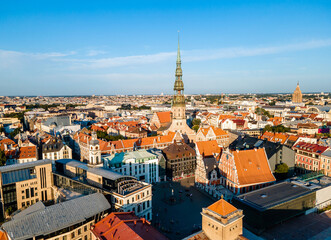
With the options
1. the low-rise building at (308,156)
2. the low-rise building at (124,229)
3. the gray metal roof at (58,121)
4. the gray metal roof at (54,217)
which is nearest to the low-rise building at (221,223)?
the low-rise building at (124,229)

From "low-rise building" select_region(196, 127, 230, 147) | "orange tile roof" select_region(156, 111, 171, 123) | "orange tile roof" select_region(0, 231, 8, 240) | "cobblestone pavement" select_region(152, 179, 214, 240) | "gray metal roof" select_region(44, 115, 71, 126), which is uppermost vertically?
"orange tile roof" select_region(156, 111, 171, 123)

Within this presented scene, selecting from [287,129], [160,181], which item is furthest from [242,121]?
[160,181]

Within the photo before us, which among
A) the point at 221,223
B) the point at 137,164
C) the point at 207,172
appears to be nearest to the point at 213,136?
the point at 207,172

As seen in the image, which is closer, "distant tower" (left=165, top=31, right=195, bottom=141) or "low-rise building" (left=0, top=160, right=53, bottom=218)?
"low-rise building" (left=0, top=160, right=53, bottom=218)

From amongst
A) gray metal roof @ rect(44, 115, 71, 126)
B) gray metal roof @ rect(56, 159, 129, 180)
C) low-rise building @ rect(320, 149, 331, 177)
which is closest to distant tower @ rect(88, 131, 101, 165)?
A: gray metal roof @ rect(56, 159, 129, 180)

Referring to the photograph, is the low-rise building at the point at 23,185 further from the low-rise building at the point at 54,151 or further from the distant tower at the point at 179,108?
the distant tower at the point at 179,108

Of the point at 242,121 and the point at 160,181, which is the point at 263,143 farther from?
the point at 242,121

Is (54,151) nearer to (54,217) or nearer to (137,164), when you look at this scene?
(137,164)

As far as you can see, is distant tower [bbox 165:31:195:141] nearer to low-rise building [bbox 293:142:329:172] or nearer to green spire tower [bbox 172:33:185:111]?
green spire tower [bbox 172:33:185:111]
